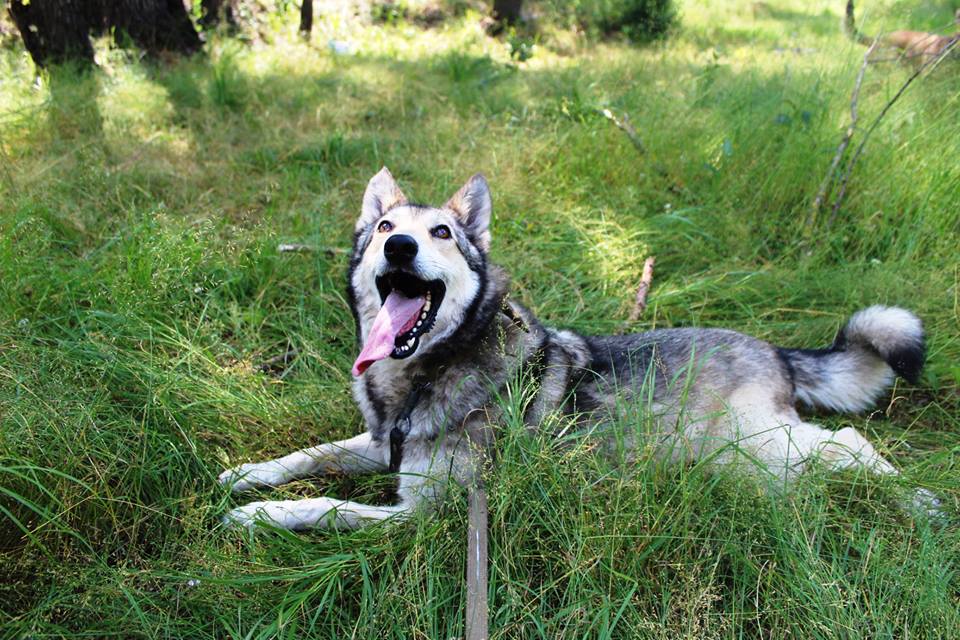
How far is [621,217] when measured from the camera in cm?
463

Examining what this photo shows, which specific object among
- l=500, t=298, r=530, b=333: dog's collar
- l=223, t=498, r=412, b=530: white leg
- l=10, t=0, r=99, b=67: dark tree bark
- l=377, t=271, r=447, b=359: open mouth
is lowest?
l=223, t=498, r=412, b=530: white leg

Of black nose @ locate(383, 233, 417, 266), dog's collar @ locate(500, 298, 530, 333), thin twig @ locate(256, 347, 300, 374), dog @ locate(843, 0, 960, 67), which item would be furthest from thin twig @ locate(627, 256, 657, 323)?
dog @ locate(843, 0, 960, 67)

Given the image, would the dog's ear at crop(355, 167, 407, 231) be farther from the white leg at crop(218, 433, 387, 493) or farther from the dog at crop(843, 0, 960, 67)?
the dog at crop(843, 0, 960, 67)

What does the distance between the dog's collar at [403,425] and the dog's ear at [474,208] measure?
846 millimetres

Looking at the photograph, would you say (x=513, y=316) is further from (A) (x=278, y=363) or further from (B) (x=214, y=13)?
(B) (x=214, y=13)

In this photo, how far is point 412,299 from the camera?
8.73ft

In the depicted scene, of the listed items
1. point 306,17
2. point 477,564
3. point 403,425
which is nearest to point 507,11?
point 306,17

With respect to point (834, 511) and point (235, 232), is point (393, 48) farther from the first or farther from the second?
point (834, 511)

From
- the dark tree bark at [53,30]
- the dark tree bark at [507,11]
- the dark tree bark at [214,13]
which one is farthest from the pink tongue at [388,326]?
the dark tree bark at [507,11]

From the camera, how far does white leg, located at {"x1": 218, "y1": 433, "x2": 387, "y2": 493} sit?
8.93 feet

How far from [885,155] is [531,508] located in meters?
4.03

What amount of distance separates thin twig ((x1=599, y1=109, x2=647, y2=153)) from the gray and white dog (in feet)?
7.80

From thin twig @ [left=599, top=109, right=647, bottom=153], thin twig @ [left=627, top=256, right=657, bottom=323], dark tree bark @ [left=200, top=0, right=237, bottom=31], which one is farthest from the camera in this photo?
dark tree bark @ [left=200, top=0, right=237, bottom=31]

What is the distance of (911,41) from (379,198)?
618cm
